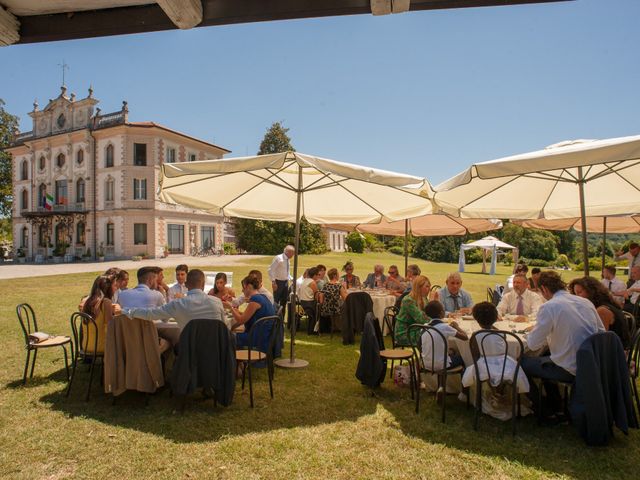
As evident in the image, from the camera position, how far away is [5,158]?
45.2 metres

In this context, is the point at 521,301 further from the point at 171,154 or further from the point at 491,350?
the point at 171,154

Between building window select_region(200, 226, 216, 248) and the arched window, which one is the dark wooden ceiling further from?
the arched window

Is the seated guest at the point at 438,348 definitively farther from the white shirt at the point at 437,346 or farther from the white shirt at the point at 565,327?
the white shirt at the point at 565,327

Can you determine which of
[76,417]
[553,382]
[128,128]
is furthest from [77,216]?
[553,382]

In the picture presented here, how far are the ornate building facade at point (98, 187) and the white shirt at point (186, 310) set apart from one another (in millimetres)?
32247

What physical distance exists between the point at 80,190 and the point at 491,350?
40.5 m

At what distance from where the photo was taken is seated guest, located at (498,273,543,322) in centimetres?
604

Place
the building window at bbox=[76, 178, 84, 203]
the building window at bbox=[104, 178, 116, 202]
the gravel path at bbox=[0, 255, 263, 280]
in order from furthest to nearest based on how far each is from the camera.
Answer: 1. the building window at bbox=[76, 178, 84, 203]
2. the building window at bbox=[104, 178, 116, 202]
3. the gravel path at bbox=[0, 255, 263, 280]

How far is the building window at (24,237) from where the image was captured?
40188 mm

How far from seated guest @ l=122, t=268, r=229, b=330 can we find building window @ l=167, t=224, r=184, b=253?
33563 mm

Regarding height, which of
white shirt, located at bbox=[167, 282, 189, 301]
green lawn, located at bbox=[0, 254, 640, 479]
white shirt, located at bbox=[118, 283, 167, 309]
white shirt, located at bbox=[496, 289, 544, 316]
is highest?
white shirt, located at bbox=[118, 283, 167, 309]

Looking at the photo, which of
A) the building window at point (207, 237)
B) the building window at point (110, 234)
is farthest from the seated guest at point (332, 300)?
the building window at point (207, 237)

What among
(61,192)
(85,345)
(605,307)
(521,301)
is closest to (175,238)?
(61,192)

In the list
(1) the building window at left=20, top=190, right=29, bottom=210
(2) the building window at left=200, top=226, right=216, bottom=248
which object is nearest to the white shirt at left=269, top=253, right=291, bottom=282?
(2) the building window at left=200, top=226, right=216, bottom=248
